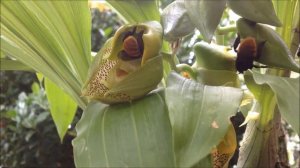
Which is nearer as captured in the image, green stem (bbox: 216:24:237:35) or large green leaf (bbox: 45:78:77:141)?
green stem (bbox: 216:24:237:35)

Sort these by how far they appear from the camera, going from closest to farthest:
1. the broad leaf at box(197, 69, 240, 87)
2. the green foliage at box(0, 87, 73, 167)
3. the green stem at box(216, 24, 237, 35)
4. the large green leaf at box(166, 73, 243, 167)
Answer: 1. the large green leaf at box(166, 73, 243, 167)
2. the broad leaf at box(197, 69, 240, 87)
3. the green stem at box(216, 24, 237, 35)
4. the green foliage at box(0, 87, 73, 167)

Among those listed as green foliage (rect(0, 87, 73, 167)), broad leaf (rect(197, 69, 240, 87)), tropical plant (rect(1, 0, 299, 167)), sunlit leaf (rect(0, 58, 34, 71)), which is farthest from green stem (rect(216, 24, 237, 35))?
green foliage (rect(0, 87, 73, 167))

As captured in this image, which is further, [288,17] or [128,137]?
[288,17]

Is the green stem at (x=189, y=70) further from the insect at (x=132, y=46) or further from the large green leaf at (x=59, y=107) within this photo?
the large green leaf at (x=59, y=107)

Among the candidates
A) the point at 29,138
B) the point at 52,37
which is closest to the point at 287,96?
the point at 52,37

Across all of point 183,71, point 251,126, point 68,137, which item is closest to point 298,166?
point 251,126

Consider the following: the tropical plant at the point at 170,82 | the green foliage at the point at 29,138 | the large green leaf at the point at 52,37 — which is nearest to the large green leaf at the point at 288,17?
the tropical plant at the point at 170,82

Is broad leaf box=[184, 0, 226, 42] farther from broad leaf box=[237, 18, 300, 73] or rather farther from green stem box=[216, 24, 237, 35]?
green stem box=[216, 24, 237, 35]

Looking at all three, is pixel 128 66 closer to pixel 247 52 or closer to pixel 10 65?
pixel 247 52
